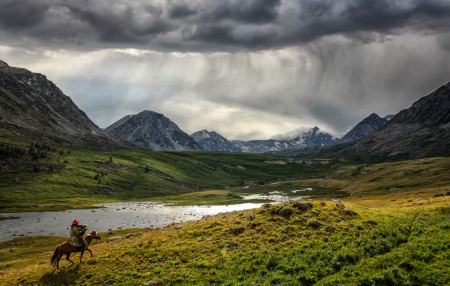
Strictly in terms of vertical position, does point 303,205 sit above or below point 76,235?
above

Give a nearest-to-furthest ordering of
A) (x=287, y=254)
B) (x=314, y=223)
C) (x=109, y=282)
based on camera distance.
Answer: (x=109, y=282), (x=287, y=254), (x=314, y=223)

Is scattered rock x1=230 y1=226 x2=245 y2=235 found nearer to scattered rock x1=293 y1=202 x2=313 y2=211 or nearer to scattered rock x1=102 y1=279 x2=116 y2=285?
scattered rock x1=293 y1=202 x2=313 y2=211

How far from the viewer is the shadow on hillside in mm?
26806

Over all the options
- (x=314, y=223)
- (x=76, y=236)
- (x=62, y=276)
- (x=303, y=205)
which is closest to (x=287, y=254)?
(x=314, y=223)

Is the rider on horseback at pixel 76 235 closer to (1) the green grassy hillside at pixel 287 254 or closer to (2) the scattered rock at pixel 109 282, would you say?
(1) the green grassy hillside at pixel 287 254

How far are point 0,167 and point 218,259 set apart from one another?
222160mm

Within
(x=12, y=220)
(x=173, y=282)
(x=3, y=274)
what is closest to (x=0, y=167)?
(x=12, y=220)

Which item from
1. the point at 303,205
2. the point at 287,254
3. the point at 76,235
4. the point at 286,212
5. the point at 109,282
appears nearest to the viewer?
the point at 109,282

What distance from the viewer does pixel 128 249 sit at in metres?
33.1

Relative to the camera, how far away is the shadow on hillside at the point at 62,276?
26.8 m

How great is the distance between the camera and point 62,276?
91.7 feet

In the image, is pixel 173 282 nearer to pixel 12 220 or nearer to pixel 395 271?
pixel 395 271

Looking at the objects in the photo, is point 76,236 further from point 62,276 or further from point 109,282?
point 109,282

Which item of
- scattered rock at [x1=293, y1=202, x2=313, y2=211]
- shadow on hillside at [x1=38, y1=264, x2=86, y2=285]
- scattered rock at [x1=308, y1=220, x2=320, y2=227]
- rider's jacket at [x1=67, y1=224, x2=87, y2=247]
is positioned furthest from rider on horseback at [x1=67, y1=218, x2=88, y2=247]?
scattered rock at [x1=293, y1=202, x2=313, y2=211]
